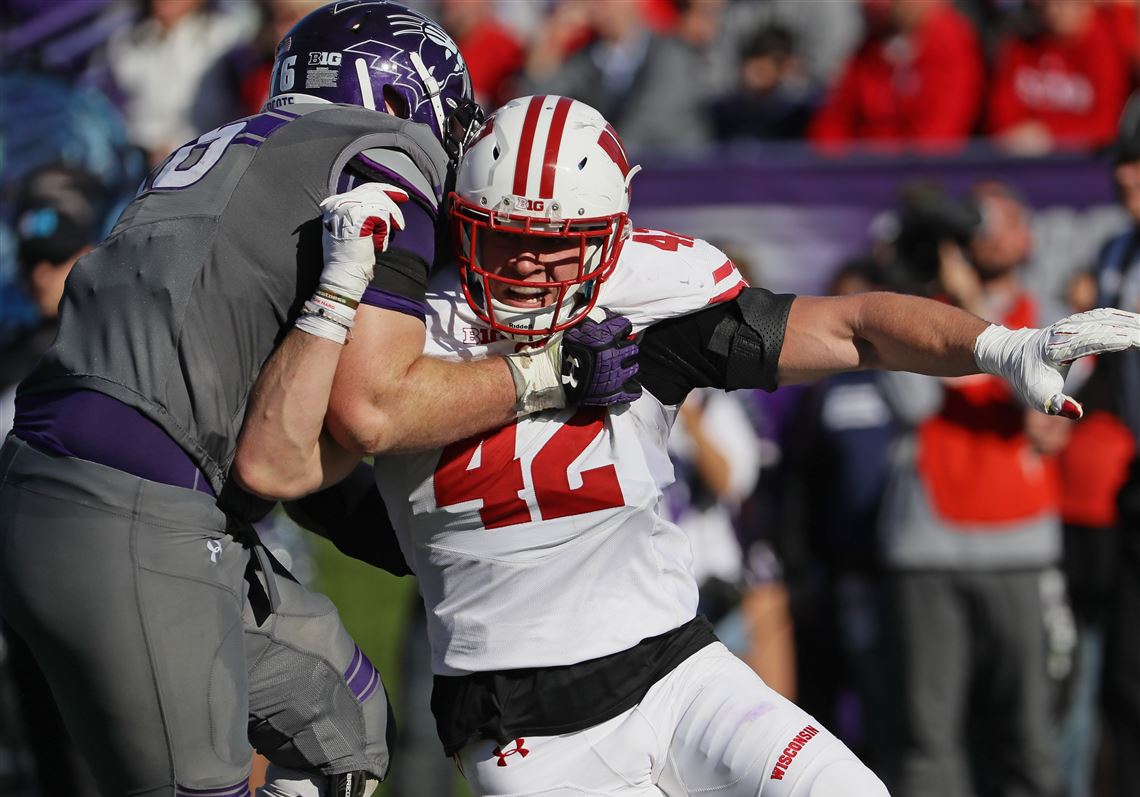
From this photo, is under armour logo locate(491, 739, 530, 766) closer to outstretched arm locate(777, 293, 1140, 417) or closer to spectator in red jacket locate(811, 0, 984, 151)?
outstretched arm locate(777, 293, 1140, 417)

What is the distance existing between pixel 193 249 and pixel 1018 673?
3.75 m

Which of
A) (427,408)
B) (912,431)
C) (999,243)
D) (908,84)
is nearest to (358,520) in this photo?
(427,408)

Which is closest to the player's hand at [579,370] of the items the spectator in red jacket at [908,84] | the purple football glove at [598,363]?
the purple football glove at [598,363]

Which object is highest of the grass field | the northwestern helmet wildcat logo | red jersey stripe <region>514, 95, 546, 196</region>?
the northwestern helmet wildcat logo

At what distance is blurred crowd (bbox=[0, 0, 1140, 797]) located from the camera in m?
5.86

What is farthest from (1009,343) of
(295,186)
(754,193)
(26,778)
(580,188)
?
(26,778)

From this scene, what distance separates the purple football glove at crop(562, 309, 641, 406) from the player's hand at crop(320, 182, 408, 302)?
1.45 feet

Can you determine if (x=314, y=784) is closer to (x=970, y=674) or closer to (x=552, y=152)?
(x=552, y=152)

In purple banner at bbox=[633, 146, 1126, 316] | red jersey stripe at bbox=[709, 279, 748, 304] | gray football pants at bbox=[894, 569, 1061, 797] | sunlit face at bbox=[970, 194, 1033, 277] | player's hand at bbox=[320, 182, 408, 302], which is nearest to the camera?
player's hand at bbox=[320, 182, 408, 302]

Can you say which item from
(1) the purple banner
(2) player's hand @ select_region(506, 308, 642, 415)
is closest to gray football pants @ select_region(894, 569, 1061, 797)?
(1) the purple banner

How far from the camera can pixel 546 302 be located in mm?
3422

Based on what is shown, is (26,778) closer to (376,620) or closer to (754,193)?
(376,620)

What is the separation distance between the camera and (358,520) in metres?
3.92

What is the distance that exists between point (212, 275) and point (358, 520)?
35.0 inches
